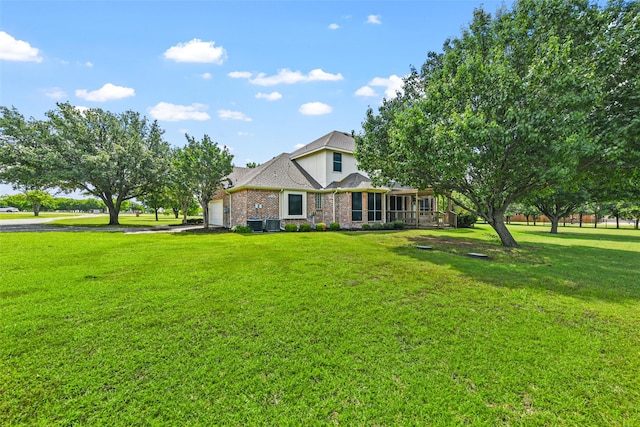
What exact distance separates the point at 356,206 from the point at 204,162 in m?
10.5

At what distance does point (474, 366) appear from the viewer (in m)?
2.72

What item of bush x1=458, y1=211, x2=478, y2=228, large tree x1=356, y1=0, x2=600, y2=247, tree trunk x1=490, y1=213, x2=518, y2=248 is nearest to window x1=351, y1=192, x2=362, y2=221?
large tree x1=356, y1=0, x2=600, y2=247

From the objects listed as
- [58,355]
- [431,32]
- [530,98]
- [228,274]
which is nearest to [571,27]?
[530,98]

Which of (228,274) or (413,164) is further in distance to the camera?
(413,164)

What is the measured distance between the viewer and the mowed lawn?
84.9 inches

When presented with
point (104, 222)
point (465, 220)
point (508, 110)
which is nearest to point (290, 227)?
point (508, 110)

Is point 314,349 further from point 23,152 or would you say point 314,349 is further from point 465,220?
point 23,152

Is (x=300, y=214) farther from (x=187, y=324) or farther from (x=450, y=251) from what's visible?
(x=187, y=324)

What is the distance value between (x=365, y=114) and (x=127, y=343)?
1475cm

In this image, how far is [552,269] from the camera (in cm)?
701

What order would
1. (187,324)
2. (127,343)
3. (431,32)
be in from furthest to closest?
(431,32)
(187,324)
(127,343)

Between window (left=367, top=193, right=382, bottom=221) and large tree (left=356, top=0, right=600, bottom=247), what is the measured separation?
24.6ft

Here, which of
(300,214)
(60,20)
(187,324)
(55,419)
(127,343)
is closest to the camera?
(55,419)

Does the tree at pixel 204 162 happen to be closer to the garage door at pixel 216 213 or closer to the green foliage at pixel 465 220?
the garage door at pixel 216 213
